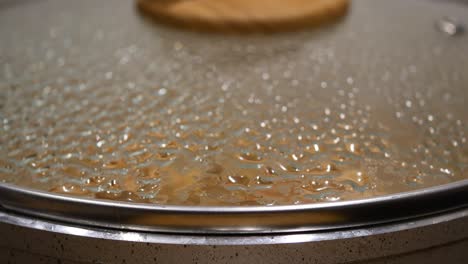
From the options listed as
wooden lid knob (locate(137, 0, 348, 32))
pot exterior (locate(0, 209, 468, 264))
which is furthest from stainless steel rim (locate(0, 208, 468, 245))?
wooden lid knob (locate(137, 0, 348, 32))

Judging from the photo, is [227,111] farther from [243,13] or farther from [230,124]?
[243,13]

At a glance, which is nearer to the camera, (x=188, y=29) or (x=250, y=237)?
(x=250, y=237)

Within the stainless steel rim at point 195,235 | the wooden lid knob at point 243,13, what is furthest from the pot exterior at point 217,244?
the wooden lid knob at point 243,13

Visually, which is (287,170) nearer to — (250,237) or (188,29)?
(250,237)

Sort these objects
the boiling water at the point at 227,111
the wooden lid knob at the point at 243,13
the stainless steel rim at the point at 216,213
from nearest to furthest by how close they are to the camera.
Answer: the stainless steel rim at the point at 216,213 < the boiling water at the point at 227,111 < the wooden lid knob at the point at 243,13

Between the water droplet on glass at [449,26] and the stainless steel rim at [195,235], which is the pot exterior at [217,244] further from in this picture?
the water droplet on glass at [449,26]

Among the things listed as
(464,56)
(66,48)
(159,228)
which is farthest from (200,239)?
(464,56)
